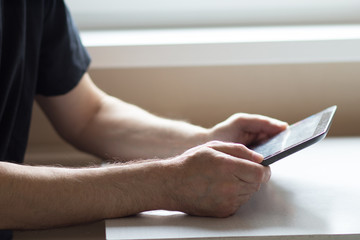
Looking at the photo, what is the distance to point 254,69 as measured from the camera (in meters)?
1.64

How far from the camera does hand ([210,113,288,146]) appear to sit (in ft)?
4.39

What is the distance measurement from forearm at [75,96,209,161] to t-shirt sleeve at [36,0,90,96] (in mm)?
107

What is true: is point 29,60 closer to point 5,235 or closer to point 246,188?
point 5,235

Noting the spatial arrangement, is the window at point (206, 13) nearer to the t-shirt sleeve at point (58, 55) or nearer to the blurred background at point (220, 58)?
the blurred background at point (220, 58)

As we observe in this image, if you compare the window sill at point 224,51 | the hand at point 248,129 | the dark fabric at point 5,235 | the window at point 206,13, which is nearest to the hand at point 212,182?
the hand at point 248,129

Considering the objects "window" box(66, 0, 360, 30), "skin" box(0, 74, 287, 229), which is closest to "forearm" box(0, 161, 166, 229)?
"skin" box(0, 74, 287, 229)

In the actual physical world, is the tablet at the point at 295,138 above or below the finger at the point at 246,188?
above

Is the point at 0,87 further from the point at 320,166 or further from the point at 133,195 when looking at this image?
the point at 320,166

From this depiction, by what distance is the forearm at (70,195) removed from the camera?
3.34 ft

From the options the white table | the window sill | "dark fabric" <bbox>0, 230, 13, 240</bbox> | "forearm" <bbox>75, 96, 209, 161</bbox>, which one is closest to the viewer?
the white table

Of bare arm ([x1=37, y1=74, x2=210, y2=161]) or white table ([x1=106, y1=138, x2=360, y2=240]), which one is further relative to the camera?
bare arm ([x1=37, y1=74, x2=210, y2=161])

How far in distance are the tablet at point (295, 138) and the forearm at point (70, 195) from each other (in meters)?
0.19

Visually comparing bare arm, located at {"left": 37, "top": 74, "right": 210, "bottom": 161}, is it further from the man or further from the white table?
the white table

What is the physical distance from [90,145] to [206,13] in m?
0.49
